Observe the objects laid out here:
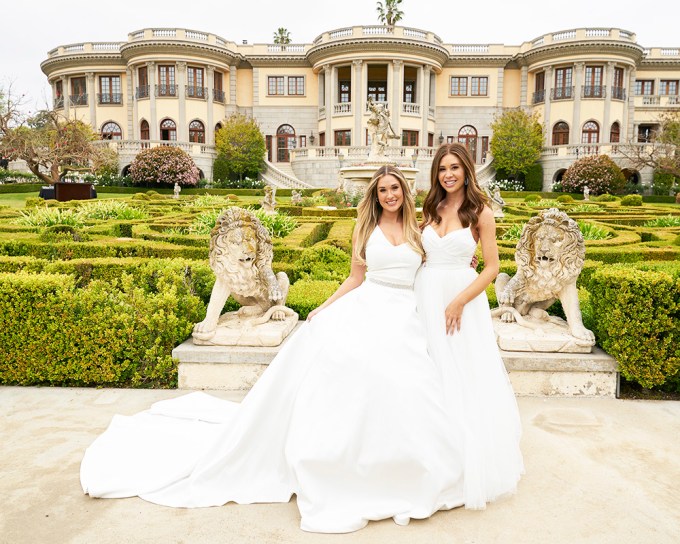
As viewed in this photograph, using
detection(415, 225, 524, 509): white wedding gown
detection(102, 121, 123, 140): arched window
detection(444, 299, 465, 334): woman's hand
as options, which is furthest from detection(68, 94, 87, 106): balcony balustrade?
detection(444, 299, 465, 334): woman's hand

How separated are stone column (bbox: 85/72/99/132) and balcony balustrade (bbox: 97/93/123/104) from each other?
32 centimetres

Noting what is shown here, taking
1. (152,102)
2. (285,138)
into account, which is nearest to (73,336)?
(152,102)

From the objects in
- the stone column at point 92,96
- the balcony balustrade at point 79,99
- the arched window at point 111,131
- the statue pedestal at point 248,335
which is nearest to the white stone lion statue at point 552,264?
the statue pedestal at point 248,335

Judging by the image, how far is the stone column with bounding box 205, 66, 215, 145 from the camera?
38.6m

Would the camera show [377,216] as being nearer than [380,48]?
Yes

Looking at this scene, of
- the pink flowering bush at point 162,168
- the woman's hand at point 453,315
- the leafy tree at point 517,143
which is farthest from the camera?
the leafy tree at point 517,143

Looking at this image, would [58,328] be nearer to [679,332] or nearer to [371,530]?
[371,530]

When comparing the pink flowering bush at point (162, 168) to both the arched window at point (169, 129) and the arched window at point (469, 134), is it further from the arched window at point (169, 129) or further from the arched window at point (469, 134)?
the arched window at point (469, 134)

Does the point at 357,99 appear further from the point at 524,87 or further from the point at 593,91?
the point at 593,91

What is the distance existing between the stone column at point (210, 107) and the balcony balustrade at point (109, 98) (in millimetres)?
6832

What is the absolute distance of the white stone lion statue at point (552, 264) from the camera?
4.99m

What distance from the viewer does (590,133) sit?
3806 centimetres

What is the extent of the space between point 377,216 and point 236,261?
5.83 ft

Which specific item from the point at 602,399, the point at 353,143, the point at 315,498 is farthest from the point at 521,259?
the point at 353,143
